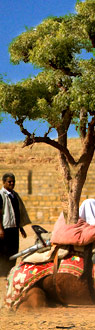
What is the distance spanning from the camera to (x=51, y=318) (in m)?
4.67

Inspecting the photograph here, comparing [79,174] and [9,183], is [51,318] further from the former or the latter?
[79,174]

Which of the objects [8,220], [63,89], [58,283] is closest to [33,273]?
[58,283]

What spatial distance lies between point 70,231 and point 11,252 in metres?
1.88

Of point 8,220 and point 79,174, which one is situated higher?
point 79,174

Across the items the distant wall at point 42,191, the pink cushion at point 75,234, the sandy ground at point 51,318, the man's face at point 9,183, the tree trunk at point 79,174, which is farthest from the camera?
the distant wall at point 42,191

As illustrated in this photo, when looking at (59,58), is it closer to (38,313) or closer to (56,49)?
(56,49)

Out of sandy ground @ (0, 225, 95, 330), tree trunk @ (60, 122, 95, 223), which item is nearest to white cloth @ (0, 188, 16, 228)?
tree trunk @ (60, 122, 95, 223)

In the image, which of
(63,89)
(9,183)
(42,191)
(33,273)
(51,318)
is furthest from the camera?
(42,191)

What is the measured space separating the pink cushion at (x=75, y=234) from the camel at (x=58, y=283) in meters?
0.12

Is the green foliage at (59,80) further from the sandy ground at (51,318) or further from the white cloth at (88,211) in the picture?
the sandy ground at (51,318)

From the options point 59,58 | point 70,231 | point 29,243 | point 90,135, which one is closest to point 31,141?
point 90,135

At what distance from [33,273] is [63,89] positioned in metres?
4.19

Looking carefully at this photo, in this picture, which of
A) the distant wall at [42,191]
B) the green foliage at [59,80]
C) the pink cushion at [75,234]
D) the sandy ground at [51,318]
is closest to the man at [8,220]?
the sandy ground at [51,318]

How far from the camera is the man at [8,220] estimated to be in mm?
6520
